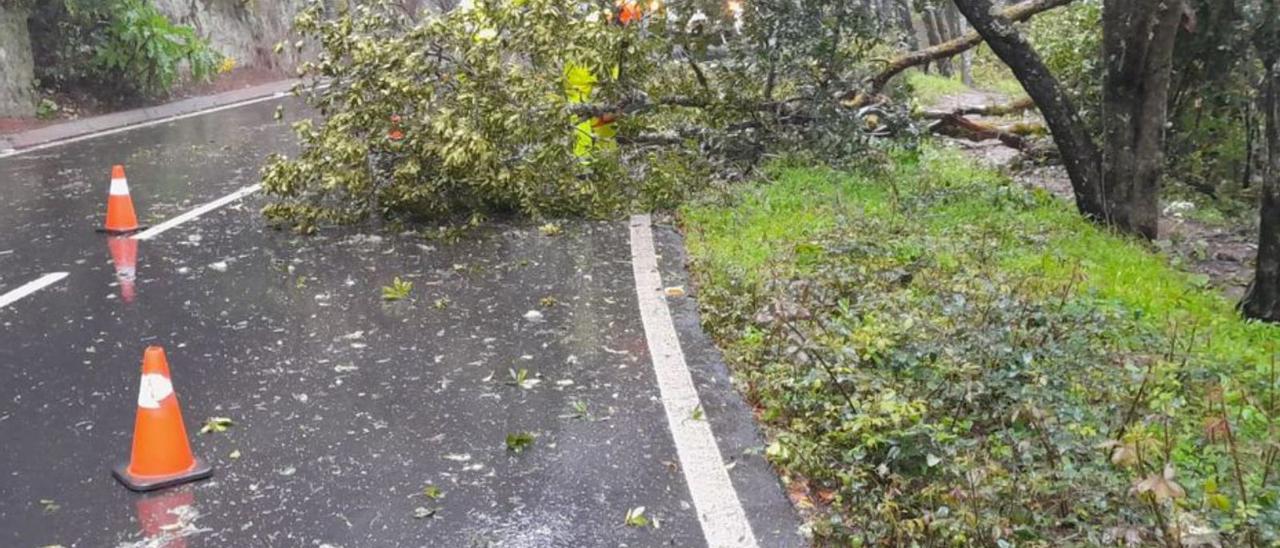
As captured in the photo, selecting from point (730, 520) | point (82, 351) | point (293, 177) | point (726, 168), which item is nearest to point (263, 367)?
point (82, 351)

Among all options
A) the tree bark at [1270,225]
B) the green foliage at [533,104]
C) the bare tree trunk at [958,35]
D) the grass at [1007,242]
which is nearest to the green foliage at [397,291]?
the green foliage at [533,104]

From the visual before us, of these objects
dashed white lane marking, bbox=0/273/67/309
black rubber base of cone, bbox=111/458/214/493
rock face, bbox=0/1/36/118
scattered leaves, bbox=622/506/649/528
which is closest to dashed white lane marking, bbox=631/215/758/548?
scattered leaves, bbox=622/506/649/528

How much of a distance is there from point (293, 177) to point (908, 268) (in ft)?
16.9

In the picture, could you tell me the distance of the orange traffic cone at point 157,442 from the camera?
430 cm

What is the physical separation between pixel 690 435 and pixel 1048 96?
5839 millimetres

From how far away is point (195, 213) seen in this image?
956 cm

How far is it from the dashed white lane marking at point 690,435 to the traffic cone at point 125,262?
3.43 m

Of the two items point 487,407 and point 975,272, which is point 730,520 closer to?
point 487,407

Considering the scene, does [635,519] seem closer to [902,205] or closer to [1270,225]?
[1270,225]

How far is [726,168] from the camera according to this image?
10797 millimetres

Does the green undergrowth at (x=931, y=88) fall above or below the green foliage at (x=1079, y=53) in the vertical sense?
below

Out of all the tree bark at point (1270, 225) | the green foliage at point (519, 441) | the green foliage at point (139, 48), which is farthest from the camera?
the green foliage at point (139, 48)

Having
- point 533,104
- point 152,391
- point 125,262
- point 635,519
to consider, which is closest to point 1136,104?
point 533,104

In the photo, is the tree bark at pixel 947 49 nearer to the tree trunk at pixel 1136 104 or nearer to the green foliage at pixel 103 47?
the tree trunk at pixel 1136 104
